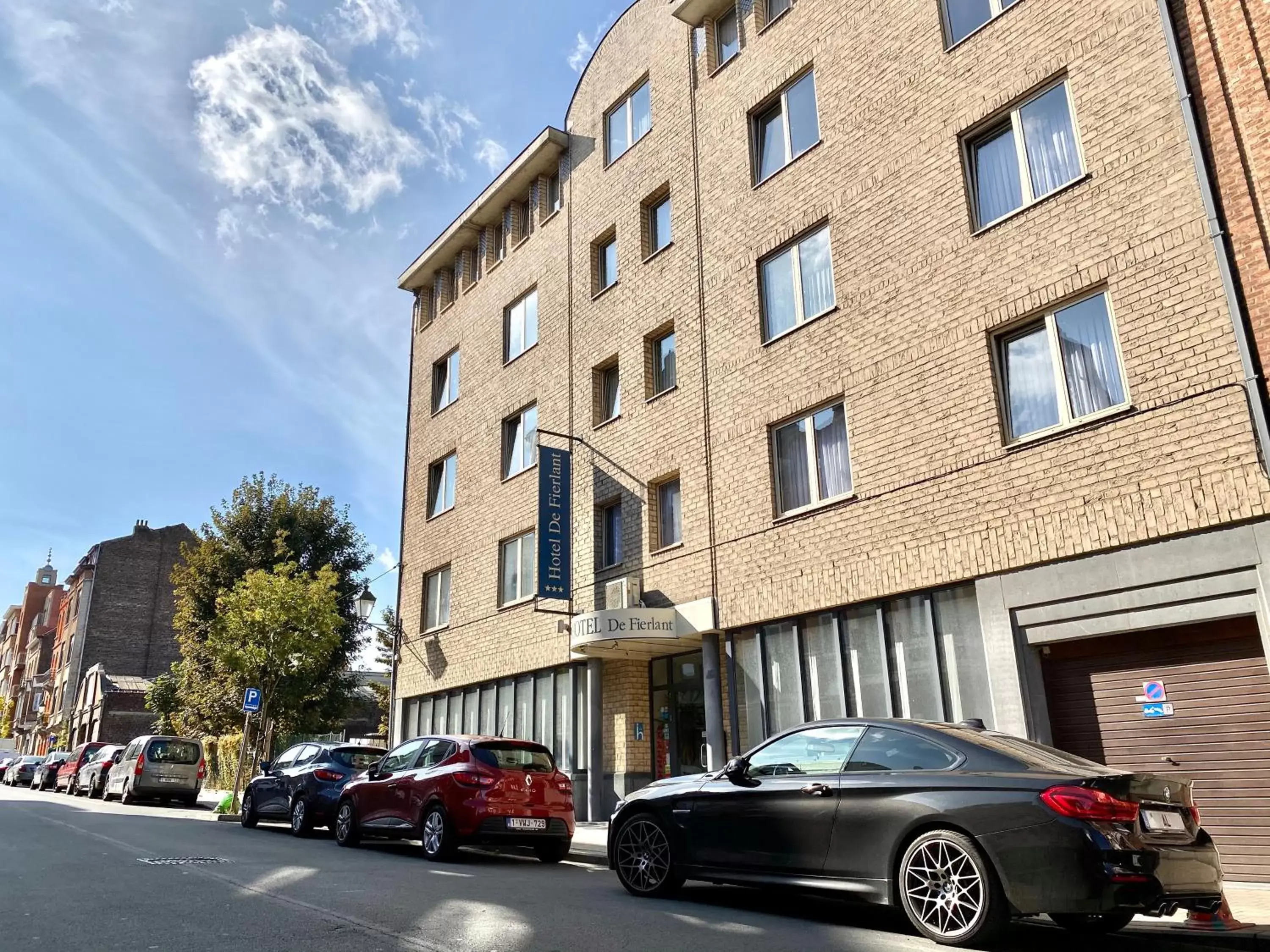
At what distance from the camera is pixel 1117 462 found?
9906 mm

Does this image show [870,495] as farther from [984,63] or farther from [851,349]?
[984,63]

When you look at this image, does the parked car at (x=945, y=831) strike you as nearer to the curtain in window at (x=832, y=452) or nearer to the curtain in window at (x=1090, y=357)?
the curtain in window at (x=1090, y=357)

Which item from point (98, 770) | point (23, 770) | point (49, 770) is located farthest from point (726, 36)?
point (23, 770)

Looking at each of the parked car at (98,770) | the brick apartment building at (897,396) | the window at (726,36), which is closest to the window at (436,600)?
the brick apartment building at (897,396)

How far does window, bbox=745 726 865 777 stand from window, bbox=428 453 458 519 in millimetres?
16283

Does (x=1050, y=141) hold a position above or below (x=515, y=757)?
above

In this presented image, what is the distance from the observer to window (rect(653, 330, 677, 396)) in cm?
1714

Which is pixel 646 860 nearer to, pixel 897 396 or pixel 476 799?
pixel 476 799

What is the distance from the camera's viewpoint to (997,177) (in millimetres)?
12141

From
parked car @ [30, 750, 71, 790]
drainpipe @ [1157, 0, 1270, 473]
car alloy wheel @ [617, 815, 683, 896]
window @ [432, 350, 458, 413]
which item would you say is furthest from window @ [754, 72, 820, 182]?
parked car @ [30, 750, 71, 790]

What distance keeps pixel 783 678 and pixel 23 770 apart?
42758mm

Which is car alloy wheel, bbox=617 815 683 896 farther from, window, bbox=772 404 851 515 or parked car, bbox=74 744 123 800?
parked car, bbox=74 744 123 800

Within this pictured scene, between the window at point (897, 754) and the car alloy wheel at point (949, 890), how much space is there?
53cm

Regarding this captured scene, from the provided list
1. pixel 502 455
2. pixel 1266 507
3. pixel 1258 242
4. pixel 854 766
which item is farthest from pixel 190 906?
pixel 502 455
